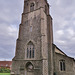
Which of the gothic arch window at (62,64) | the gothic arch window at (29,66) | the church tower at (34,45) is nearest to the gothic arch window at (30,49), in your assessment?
the church tower at (34,45)

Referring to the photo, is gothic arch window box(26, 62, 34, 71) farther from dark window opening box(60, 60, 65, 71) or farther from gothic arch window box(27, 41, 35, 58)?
dark window opening box(60, 60, 65, 71)

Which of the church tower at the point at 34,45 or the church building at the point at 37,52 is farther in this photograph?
the church building at the point at 37,52

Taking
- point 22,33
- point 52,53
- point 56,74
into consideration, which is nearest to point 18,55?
point 22,33

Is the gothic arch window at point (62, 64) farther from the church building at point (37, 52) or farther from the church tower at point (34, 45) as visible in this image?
the church tower at point (34, 45)

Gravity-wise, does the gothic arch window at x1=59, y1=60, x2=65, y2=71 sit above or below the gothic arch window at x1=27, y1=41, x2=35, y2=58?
below

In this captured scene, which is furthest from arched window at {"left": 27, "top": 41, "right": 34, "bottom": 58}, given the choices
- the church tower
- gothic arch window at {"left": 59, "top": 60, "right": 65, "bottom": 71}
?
gothic arch window at {"left": 59, "top": 60, "right": 65, "bottom": 71}

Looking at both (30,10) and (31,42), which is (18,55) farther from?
(30,10)

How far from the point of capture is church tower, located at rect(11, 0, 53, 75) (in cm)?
1847

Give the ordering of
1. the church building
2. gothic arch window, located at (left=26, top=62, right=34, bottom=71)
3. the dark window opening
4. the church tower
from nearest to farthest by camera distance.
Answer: the church tower < the church building < gothic arch window, located at (left=26, top=62, right=34, bottom=71) < the dark window opening

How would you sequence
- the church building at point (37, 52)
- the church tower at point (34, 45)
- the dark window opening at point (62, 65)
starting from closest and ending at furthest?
the church tower at point (34, 45)
the church building at point (37, 52)
the dark window opening at point (62, 65)

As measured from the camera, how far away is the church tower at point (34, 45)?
60.6ft

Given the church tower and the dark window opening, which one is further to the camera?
the dark window opening

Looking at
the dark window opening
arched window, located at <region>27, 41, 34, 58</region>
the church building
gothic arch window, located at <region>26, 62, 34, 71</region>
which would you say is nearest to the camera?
the church building

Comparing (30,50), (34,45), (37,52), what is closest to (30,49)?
(30,50)
